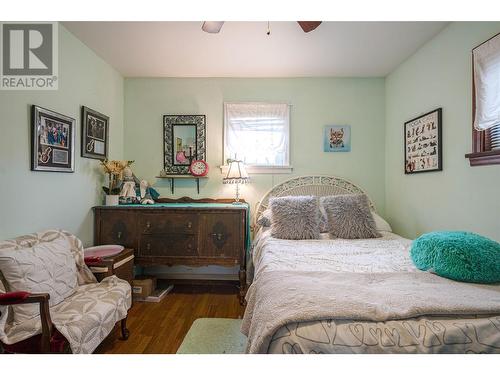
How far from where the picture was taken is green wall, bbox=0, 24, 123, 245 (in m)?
1.78

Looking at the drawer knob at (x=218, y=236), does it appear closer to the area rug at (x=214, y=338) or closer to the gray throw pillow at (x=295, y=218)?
the gray throw pillow at (x=295, y=218)

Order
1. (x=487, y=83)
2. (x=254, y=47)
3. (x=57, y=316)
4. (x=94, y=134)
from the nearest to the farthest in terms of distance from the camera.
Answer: (x=57, y=316)
(x=487, y=83)
(x=254, y=47)
(x=94, y=134)

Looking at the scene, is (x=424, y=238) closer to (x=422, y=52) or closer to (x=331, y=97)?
(x=422, y=52)

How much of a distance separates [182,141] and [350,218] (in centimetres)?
216

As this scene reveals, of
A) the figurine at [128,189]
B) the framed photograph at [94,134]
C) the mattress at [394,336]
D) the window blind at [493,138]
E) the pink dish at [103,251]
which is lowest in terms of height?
the pink dish at [103,251]

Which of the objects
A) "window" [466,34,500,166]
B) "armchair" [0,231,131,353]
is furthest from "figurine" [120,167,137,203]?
"window" [466,34,500,166]

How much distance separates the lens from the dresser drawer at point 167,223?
9.11 ft

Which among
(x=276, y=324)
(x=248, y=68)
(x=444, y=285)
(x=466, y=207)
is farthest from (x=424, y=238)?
(x=248, y=68)

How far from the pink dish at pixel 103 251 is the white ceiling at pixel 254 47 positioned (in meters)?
1.96

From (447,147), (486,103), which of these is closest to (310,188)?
(447,147)

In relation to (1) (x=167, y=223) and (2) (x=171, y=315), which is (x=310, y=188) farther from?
(2) (x=171, y=315)

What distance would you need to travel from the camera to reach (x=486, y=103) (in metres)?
1.84

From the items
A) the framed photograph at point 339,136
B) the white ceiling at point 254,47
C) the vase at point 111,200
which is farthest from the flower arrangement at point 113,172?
the framed photograph at point 339,136

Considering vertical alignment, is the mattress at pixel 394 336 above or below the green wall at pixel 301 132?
below
